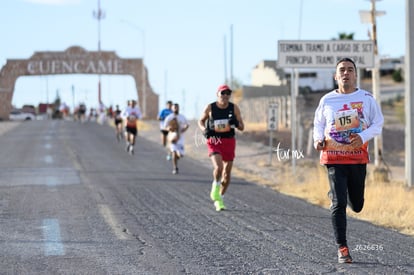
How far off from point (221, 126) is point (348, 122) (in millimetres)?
4534

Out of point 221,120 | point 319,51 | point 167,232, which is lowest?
point 167,232

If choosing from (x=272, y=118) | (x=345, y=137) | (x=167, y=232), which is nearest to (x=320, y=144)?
(x=345, y=137)

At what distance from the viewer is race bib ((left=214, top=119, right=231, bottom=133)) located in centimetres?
1234

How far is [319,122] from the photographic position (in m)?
8.15

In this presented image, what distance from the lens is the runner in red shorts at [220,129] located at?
12.3 metres

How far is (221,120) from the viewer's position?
40.5 feet

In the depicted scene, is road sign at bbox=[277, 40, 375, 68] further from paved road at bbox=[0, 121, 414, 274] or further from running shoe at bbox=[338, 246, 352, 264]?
running shoe at bbox=[338, 246, 352, 264]

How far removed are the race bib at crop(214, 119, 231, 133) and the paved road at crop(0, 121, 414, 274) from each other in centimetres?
122

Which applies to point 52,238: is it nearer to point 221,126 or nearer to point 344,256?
point 344,256

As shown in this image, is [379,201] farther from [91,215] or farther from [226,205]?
[91,215]

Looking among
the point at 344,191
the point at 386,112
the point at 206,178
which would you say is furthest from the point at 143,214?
the point at 386,112

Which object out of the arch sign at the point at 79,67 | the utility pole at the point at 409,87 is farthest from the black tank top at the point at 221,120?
the arch sign at the point at 79,67

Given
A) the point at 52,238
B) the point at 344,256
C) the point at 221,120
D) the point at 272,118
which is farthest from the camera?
the point at 272,118

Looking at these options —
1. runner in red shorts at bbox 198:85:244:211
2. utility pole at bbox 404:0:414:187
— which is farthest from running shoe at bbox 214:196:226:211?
Answer: utility pole at bbox 404:0:414:187
